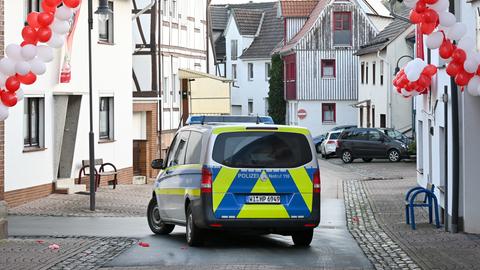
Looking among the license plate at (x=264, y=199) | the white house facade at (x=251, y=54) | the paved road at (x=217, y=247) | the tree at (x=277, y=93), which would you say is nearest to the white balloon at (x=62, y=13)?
the paved road at (x=217, y=247)

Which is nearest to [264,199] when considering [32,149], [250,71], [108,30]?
[32,149]

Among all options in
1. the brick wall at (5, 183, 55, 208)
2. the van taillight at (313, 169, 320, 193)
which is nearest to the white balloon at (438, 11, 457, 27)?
the van taillight at (313, 169, 320, 193)

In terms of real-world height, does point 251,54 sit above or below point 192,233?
above

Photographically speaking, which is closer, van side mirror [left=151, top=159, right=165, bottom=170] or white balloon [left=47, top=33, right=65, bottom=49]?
white balloon [left=47, top=33, right=65, bottom=49]

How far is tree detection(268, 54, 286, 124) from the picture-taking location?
84.4m

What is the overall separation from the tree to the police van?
6747 centimetres

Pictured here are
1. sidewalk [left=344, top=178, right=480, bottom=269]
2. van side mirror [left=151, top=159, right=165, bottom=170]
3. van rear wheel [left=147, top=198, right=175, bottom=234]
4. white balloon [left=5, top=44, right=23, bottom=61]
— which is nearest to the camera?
sidewalk [left=344, top=178, right=480, bottom=269]

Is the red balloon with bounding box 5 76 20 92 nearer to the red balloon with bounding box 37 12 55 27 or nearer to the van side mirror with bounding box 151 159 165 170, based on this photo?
the red balloon with bounding box 37 12 55 27

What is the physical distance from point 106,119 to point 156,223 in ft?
53.4

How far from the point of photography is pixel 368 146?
177 feet

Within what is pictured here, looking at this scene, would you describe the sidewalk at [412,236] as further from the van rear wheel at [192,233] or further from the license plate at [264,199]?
the van rear wheel at [192,233]

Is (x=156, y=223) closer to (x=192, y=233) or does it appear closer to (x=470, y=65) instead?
(x=192, y=233)

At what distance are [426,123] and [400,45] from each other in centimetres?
3529

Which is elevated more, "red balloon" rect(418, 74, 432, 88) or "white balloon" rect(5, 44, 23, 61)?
"white balloon" rect(5, 44, 23, 61)
